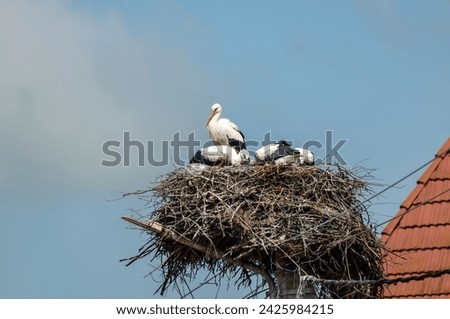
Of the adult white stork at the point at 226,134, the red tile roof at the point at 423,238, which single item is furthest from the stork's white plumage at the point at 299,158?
the red tile roof at the point at 423,238

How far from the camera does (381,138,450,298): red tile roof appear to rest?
15211mm

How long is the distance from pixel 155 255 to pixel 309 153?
5.47 feet

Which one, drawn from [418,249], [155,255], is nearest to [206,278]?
[155,255]

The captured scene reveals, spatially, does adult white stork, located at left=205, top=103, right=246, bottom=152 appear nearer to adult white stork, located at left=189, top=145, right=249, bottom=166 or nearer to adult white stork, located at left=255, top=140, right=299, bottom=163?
adult white stork, located at left=189, top=145, right=249, bottom=166

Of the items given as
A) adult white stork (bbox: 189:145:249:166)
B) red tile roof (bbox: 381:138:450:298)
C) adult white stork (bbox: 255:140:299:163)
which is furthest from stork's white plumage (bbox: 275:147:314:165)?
red tile roof (bbox: 381:138:450:298)

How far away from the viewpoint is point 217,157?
48.1 ft

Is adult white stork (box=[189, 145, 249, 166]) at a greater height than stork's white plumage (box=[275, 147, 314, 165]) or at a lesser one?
greater

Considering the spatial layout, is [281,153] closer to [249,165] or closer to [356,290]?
[249,165]

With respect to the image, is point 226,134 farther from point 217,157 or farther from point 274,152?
point 274,152

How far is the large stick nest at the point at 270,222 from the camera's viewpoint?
13.6m

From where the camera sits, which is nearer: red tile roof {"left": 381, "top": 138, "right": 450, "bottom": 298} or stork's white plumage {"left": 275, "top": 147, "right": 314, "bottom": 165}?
stork's white plumage {"left": 275, "top": 147, "right": 314, "bottom": 165}

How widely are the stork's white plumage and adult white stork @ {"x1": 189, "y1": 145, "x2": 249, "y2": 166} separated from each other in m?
0.49

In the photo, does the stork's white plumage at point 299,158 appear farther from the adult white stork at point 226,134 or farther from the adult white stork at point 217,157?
the adult white stork at point 226,134
